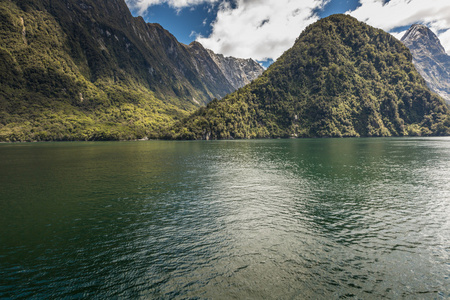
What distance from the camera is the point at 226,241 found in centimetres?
2458

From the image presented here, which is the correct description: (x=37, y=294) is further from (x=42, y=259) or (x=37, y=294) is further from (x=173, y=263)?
(x=173, y=263)

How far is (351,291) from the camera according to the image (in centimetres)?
1673

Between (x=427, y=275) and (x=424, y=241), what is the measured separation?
7.35 m

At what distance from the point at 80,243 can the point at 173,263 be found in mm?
11046

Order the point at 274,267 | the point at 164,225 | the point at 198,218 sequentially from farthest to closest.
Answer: the point at 198,218 → the point at 164,225 → the point at 274,267

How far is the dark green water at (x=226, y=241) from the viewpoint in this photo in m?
17.3

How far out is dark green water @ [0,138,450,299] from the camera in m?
17.3

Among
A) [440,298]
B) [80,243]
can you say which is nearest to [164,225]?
[80,243]

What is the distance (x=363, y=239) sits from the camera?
81.1ft

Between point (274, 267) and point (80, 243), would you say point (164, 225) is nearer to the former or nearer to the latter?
point (80, 243)

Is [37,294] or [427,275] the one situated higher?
[37,294]

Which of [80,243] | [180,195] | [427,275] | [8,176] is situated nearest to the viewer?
[427,275]

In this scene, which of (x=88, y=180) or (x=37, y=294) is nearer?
(x=37, y=294)

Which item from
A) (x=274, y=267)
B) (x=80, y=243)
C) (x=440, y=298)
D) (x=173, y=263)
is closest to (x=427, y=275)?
(x=440, y=298)
